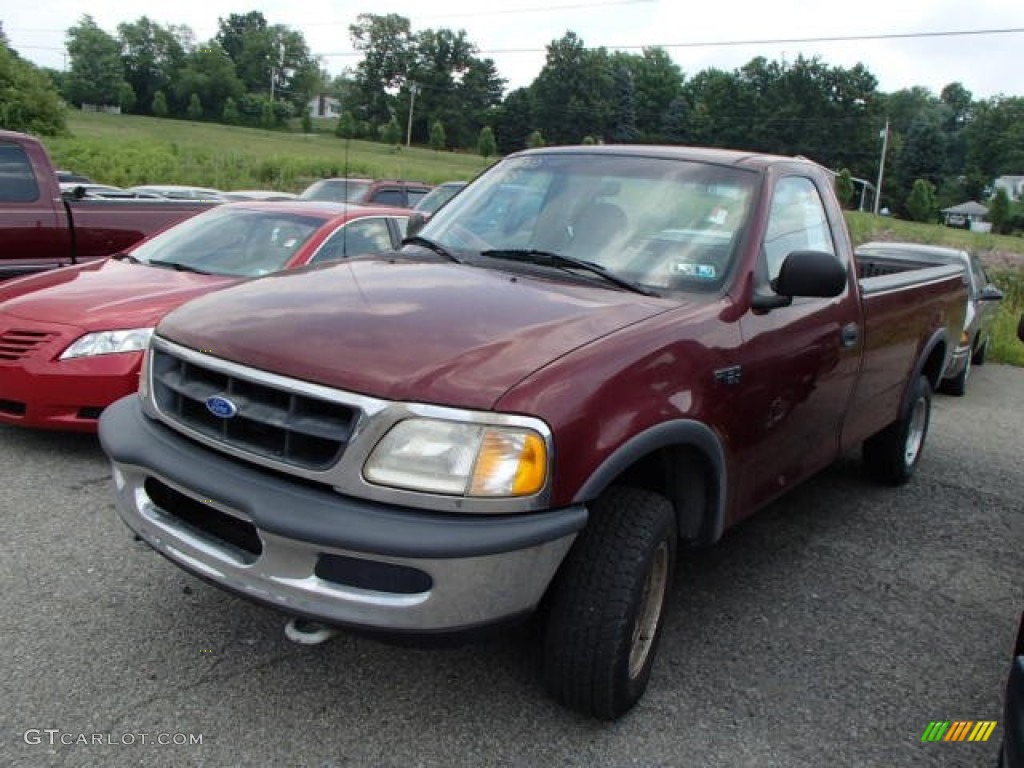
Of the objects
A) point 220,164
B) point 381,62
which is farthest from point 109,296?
point 381,62

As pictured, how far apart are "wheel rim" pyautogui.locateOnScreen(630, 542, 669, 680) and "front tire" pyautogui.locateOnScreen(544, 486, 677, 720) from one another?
0.27ft

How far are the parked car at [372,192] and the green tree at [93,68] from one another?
88.6 meters

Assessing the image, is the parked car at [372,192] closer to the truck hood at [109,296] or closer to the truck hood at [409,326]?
the truck hood at [109,296]

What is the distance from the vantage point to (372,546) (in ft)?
7.04

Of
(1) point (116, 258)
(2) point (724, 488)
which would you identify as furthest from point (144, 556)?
(1) point (116, 258)

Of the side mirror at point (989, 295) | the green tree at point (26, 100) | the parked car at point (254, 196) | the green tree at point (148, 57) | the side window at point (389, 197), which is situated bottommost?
the side mirror at point (989, 295)

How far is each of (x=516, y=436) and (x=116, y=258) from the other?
4741 mm

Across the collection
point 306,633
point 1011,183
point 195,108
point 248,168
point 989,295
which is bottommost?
point 306,633

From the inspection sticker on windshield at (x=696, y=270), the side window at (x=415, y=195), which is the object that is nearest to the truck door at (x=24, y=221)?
the inspection sticker on windshield at (x=696, y=270)

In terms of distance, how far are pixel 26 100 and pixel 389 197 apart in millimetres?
31692

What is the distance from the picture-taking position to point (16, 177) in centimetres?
710

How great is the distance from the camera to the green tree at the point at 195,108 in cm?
8288

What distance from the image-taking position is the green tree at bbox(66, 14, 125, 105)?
91000 millimetres

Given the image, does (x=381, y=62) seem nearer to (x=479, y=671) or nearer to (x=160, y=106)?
(x=160, y=106)
